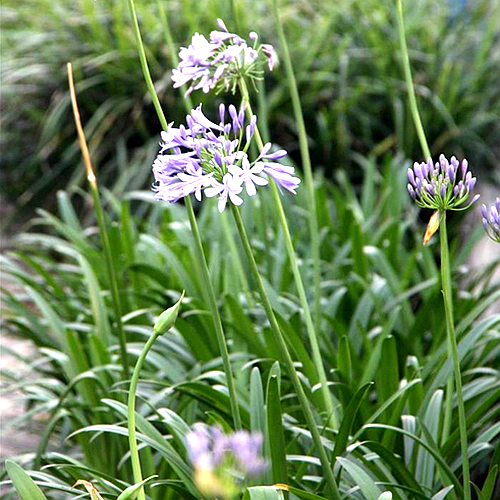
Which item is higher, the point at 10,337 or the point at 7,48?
the point at 7,48

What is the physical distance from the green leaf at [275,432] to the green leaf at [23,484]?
0.41 metres

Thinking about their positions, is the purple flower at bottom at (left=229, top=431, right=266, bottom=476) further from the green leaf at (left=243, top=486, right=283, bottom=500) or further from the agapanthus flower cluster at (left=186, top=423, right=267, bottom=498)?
the green leaf at (left=243, top=486, right=283, bottom=500)

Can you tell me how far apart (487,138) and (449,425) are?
A: 132 inches

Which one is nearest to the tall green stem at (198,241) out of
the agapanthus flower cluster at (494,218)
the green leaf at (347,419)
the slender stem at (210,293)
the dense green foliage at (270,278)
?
the slender stem at (210,293)

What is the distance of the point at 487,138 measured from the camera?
5.18 meters

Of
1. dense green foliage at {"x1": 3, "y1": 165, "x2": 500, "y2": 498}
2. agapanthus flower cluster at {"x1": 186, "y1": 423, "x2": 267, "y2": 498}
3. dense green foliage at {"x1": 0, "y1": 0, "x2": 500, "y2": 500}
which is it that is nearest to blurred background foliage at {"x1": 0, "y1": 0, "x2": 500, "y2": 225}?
dense green foliage at {"x1": 0, "y1": 0, "x2": 500, "y2": 500}

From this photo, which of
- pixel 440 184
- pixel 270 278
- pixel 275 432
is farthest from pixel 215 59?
pixel 270 278

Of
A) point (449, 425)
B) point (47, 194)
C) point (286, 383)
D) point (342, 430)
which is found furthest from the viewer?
point (47, 194)

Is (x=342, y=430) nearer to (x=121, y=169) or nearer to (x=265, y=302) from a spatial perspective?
(x=265, y=302)

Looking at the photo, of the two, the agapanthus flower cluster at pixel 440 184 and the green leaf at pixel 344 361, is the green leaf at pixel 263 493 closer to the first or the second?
the agapanthus flower cluster at pixel 440 184

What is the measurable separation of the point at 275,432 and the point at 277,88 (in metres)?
3.54

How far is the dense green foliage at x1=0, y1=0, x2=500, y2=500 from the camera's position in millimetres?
2033

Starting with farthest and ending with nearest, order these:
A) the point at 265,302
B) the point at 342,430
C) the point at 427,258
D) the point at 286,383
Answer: the point at 427,258 < the point at 286,383 < the point at 342,430 < the point at 265,302

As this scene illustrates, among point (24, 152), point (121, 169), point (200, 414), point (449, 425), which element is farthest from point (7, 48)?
point (449, 425)
